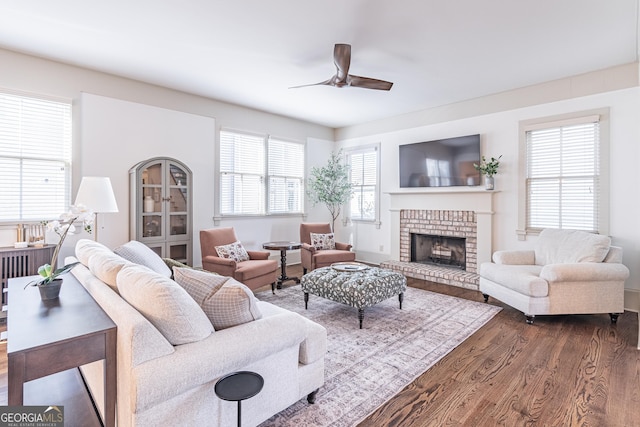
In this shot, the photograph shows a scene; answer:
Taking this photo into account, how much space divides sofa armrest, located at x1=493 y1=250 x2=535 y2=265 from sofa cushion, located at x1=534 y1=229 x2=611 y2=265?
7 centimetres

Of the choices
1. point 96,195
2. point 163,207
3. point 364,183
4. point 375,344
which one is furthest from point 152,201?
point 364,183

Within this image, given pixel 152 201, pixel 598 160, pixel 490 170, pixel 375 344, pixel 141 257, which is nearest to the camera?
pixel 141 257

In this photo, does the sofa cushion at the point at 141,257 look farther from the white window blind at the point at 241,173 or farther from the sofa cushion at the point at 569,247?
the sofa cushion at the point at 569,247

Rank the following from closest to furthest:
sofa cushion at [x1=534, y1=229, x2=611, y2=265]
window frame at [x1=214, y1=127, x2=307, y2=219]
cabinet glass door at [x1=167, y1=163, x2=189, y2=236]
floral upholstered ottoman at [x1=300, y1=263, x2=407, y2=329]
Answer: floral upholstered ottoman at [x1=300, y1=263, x2=407, y2=329], sofa cushion at [x1=534, y1=229, x2=611, y2=265], cabinet glass door at [x1=167, y1=163, x2=189, y2=236], window frame at [x1=214, y1=127, x2=307, y2=219]

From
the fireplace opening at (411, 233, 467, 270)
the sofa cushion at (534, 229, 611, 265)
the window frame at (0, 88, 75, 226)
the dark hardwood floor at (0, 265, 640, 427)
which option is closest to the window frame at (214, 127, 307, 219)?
the window frame at (0, 88, 75, 226)

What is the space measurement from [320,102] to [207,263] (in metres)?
3.16

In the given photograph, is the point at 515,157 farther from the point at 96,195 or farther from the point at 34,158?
the point at 34,158

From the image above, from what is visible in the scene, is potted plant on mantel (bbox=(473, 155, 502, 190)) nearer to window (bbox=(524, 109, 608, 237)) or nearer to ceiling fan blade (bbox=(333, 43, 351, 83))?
window (bbox=(524, 109, 608, 237))

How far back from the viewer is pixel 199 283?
1.88m

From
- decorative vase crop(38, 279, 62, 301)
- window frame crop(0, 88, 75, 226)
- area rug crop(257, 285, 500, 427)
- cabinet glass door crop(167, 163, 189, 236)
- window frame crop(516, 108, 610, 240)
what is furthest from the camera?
cabinet glass door crop(167, 163, 189, 236)

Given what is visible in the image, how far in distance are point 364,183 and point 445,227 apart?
6.52 feet

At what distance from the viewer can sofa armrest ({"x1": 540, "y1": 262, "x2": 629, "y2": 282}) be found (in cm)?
336

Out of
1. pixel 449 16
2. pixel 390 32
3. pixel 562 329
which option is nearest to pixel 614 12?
pixel 449 16

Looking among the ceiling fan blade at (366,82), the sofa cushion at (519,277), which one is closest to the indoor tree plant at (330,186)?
the ceiling fan blade at (366,82)
